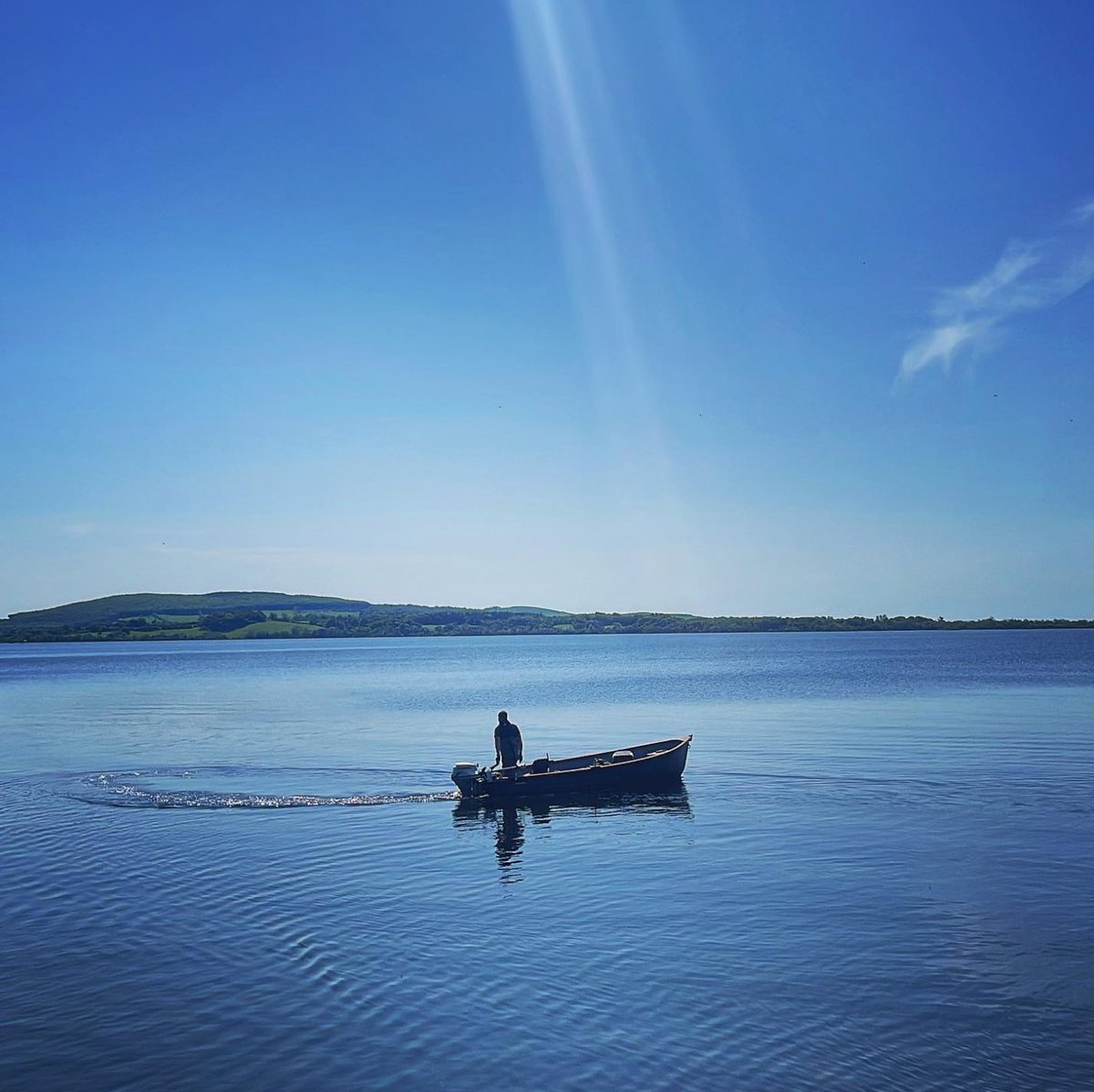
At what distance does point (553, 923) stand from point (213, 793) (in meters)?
16.0

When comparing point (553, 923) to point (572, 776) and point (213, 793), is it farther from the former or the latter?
point (213, 793)

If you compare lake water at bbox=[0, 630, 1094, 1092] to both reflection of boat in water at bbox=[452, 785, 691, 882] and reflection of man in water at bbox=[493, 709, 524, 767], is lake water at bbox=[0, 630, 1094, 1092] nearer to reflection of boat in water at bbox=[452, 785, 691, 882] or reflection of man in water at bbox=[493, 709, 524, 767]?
reflection of boat in water at bbox=[452, 785, 691, 882]

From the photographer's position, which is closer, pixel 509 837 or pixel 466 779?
pixel 509 837

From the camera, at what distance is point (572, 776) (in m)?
28.0

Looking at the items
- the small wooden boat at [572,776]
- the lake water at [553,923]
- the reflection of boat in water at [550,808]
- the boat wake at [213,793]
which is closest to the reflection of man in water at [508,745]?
the small wooden boat at [572,776]

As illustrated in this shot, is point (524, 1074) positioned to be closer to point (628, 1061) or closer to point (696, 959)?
point (628, 1061)

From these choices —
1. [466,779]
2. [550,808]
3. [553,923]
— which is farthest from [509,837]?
[553,923]

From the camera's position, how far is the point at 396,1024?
11672 mm

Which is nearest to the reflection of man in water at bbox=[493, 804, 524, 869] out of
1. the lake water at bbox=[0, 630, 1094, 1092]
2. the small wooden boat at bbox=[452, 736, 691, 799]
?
the lake water at bbox=[0, 630, 1094, 1092]

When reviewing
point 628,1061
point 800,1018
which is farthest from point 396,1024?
point 800,1018

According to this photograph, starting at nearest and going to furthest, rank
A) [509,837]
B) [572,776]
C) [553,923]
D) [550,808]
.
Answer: [553,923] < [509,837] < [550,808] < [572,776]

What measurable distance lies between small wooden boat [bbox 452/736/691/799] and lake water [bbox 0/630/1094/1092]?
0.93m

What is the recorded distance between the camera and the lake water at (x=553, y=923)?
1087 centimetres

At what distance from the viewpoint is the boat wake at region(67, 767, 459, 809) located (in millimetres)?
26766
